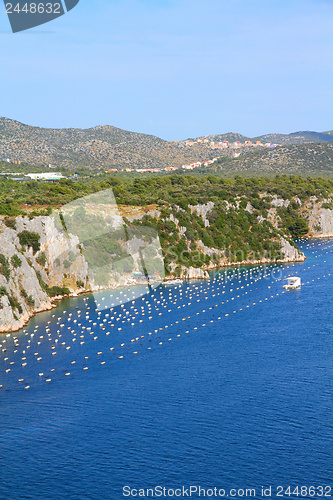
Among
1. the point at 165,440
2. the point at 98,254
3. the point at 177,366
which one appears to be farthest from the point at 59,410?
the point at 98,254

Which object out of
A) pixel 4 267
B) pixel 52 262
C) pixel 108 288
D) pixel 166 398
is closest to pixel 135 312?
pixel 108 288

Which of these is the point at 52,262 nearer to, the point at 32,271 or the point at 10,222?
the point at 32,271

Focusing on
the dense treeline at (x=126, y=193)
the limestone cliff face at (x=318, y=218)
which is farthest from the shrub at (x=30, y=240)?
the limestone cliff face at (x=318, y=218)

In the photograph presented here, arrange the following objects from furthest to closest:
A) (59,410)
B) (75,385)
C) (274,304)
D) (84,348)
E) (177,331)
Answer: (274,304) → (177,331) → (84,348) → (75,385) → (59,410)

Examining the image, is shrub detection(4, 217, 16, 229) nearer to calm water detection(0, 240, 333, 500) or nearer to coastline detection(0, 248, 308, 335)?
coastline detection(0, 248, 308, 335)

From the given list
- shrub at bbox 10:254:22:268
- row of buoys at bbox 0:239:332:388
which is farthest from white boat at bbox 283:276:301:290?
shrub at bbox 10:254:22:268

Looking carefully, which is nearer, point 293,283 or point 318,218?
point 293,283

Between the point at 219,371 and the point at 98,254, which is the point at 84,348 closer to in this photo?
the point at 219,371

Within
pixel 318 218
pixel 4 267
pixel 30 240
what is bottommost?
pixel 318 218
